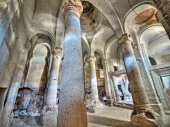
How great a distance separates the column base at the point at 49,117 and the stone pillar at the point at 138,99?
3766 millimetres

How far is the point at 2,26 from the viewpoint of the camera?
2.38 metres

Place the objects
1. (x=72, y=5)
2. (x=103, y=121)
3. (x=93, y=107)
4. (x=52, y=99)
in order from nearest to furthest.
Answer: (x=72, y=5), (x=103, y=121), (x=52, y=99), (x=93, y=107)

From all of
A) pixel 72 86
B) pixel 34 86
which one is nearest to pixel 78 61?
pixel 72 86

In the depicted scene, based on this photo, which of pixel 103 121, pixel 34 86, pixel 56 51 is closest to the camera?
pixel 103 121

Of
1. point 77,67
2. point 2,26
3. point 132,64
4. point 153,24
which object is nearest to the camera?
point 77,67

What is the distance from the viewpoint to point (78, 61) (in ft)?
7.59

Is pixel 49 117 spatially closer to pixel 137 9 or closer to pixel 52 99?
pixel 52 99

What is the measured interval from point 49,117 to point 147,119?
450 centimetres

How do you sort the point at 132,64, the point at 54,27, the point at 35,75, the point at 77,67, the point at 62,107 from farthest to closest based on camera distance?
the point at 35,75 < the point at 54,27 < the point at 132,64 < the point at 77,67 < the point at 62,107

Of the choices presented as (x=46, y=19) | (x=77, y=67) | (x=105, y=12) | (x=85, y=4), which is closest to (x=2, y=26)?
(x=77, y=67)

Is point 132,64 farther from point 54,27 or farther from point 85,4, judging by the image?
point 85,4

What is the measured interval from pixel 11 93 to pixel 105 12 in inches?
283

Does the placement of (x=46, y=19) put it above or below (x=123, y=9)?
above

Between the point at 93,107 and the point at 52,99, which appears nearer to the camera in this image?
the point at 52,99
